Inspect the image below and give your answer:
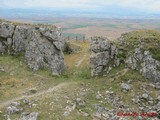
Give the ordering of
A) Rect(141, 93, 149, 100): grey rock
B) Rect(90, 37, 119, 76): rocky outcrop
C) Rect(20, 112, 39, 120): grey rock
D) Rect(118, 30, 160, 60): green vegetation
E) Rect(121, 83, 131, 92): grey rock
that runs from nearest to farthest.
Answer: Rect(20, 112, 39, 120): grey rock < Rect(141, 93, 149, 100): grey rock < Rect(121, 83, 131, 92): grey rock < Rect(118, 30, 160, 60): green vegetation < Rect(90, 37, 119, 76): rocky outcrop

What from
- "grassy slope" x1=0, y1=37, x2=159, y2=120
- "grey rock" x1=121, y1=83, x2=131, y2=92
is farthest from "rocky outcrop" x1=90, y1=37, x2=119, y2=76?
"grey rock" x1=121, y1=83, x2=131, y2=92

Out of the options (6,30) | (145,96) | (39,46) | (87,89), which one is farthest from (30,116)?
(6,30)

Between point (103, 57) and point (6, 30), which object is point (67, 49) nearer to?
point (6, 30)

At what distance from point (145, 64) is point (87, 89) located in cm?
997

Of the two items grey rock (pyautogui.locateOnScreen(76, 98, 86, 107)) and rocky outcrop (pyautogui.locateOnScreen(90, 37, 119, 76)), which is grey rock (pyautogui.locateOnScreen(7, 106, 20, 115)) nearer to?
grey rock (pyautogui.locateOnScreen(76, 98, 86, 107))

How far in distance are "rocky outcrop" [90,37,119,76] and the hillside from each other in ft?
0.64

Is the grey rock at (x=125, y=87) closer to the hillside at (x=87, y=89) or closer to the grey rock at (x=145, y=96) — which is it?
the hillside at (x=87, y=89)

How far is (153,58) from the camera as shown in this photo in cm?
5478

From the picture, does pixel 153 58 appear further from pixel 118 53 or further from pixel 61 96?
pixel 61 96

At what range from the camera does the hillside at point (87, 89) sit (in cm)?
4422

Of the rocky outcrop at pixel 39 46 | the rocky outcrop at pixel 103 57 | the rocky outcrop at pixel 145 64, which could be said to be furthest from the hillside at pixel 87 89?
the rocky outcrop at pixel 39 46

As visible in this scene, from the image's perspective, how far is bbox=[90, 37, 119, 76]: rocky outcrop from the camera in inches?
2260

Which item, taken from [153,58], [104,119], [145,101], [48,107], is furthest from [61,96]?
[153,58]

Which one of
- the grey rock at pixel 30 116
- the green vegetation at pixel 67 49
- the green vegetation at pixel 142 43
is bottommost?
the grey rock at pixel 30 116
